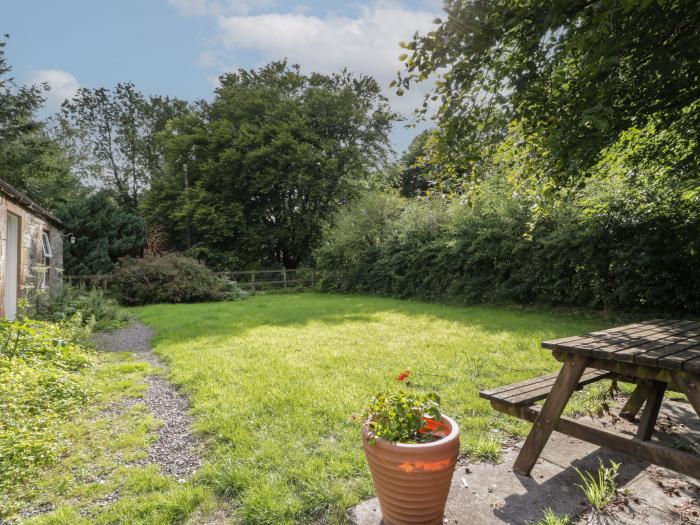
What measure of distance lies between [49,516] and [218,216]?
19.8 metres

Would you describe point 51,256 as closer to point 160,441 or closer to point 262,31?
point 262,31

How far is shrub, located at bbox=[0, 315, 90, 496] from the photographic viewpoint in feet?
9.91

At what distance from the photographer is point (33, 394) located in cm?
405

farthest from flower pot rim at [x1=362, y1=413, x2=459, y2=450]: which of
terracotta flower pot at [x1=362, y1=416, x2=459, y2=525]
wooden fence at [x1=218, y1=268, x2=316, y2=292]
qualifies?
wooden fence at [x1=218, y1=268, x2=316, y2=292]

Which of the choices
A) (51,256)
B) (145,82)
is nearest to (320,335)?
(51,256)

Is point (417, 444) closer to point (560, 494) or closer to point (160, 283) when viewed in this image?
point (560, 494)

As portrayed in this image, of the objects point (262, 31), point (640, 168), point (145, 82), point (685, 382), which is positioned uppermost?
point (145, 82)

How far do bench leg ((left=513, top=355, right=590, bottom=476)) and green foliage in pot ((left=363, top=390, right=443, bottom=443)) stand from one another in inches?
33.2

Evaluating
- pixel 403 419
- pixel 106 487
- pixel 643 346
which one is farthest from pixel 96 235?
pixel 643 346

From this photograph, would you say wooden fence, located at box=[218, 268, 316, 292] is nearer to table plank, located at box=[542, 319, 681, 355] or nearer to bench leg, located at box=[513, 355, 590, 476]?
table plank, located at box=[542, 319, 681, 355]

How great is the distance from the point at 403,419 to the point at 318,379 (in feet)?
9.37

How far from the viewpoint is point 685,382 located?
84.4 inches

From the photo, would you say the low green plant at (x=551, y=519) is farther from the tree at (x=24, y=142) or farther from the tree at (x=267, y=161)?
the tree at (x=24, y=142)

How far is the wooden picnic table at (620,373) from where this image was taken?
2.14 meters
